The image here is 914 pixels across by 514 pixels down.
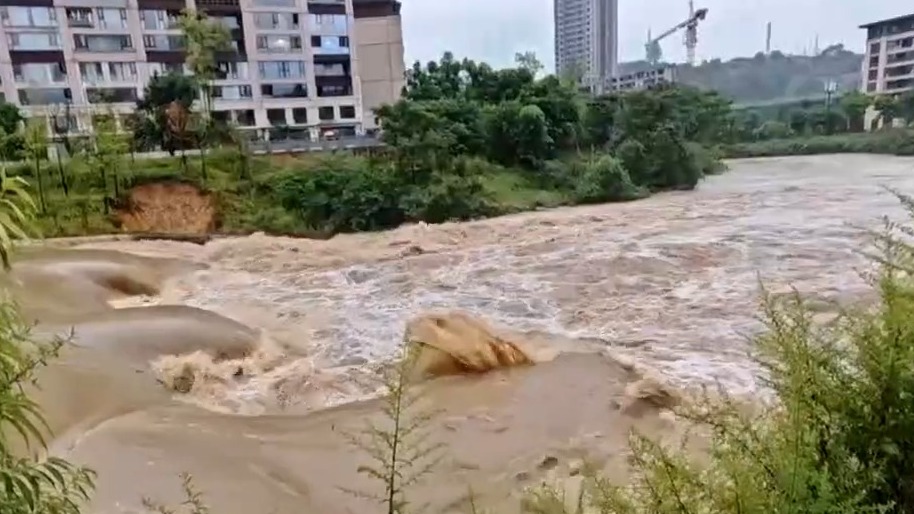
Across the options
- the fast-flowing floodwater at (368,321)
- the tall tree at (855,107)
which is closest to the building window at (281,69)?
the fast-flowing floodwater at (368,321)

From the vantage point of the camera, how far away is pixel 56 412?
173 inches

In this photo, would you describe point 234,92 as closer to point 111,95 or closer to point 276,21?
point 276,21

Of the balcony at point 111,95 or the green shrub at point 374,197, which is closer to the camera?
the green shrub at point 374,197

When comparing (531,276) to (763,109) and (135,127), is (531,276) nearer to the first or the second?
(135,127)

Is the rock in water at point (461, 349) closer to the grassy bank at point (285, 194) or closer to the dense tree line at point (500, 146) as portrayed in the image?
the grassy bank at point (285, 194)

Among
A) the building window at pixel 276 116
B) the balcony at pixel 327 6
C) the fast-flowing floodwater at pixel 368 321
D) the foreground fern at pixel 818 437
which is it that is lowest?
the fast-flowing floodwater at pixel 368 321

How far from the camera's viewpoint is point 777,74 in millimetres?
18766

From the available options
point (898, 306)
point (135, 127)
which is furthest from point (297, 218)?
point (898, 306)

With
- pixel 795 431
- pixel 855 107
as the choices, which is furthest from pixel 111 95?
pixel 855 107

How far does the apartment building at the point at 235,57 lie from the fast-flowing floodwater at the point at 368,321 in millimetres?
7767

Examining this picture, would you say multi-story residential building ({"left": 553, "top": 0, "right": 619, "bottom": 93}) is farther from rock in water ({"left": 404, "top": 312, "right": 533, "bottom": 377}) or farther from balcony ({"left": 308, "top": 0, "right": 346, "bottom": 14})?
rock in water ({"left": 404, "top": 312, "right": 533, "bottom": 377})

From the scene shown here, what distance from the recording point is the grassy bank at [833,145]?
645 inches

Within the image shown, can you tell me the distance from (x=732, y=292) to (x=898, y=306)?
5.40 m

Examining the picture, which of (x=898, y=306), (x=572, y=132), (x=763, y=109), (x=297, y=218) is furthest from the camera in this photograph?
(x=763, y=109)
